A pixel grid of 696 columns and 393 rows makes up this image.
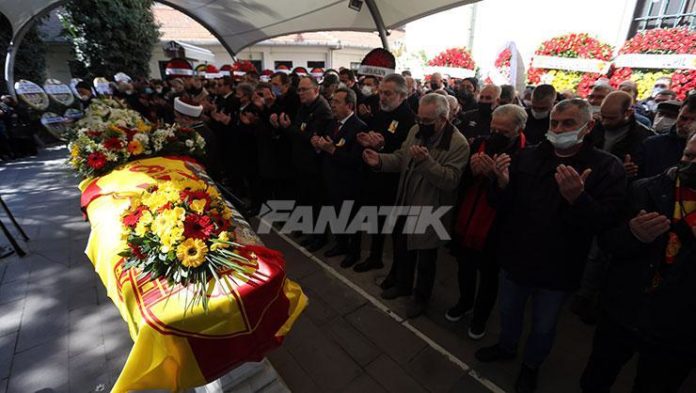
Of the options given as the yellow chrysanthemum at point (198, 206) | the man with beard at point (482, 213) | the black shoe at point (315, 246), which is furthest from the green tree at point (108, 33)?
the man with beard at point (482, 213)

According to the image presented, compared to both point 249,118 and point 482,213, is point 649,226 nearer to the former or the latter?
point 482,213

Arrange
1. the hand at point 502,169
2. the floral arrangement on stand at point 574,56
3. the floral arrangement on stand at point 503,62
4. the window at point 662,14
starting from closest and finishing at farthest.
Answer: the hand at point 502,169, the floral arrangement on stand at point 503,62, the floral arrangement on stand at point 574,56, the window at point 662,14

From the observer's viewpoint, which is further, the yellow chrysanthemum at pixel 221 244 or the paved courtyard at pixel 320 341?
the paved courtyard at pixel 320 341

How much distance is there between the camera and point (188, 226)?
6.08ft

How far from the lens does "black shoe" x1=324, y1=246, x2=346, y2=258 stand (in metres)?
4.35

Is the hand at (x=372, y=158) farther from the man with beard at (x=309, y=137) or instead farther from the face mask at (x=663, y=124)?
the face mask at (x=663, y=124)

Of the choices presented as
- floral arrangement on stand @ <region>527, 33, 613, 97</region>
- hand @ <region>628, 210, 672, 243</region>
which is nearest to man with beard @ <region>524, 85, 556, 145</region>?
hand @ <region>628, 210, 672, 243</region>

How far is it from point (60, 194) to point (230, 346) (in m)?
6.94

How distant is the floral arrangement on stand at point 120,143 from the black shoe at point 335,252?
2045 mm

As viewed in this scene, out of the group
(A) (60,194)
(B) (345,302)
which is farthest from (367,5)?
(A) (60,194)

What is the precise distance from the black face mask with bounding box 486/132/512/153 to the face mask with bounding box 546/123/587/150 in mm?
470

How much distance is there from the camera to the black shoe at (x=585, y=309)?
323 centimetres

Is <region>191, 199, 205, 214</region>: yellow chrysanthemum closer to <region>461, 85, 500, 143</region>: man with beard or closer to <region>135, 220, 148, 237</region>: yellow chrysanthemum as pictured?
<region>135, 220, 148, 237</region>: yellow chrysanthemum

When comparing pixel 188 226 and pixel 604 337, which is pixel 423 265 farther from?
pixel 188 226
